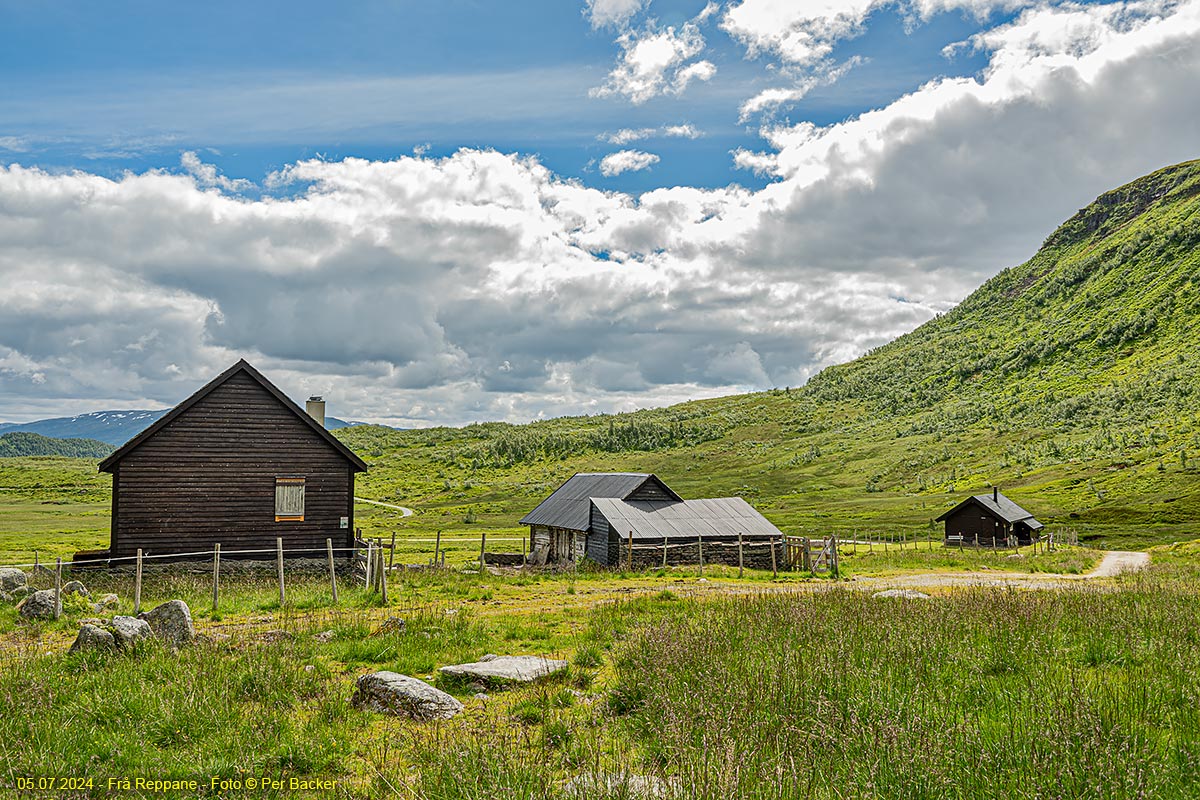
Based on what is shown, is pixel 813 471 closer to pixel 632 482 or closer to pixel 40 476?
pixel 632 482

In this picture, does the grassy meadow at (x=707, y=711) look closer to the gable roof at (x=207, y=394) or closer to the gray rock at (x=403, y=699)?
→ the gray rock at (x=403, y=699)

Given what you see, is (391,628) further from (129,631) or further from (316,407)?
(316,407)

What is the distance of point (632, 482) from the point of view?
4412 cm

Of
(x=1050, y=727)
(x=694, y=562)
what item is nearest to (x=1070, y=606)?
(x=1050, y=727)

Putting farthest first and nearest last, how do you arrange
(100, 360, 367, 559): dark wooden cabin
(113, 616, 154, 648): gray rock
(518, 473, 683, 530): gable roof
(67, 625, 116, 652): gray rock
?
1. (518, 473, 683, 530): gable roof
2. (100, 360, 367, 559): dark wooden cabin
3. (113, 616, 154, 648): gray rock
4. (67, 625, 116, 652): gray rock

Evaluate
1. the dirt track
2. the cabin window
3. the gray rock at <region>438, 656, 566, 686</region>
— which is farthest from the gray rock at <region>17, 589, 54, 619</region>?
the dirt track

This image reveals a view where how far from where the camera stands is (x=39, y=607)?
18391mm

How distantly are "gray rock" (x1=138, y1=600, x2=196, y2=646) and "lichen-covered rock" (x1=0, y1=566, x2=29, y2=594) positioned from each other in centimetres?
1375

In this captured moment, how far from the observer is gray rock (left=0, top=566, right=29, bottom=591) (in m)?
22.3

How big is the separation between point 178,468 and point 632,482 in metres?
23.6

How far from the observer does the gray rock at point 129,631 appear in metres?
11.4

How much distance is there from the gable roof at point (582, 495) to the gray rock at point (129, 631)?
105ft

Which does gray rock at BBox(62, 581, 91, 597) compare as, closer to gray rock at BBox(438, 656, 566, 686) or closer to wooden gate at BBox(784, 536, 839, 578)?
gray rock at BBox(438, 656, 566, 686)

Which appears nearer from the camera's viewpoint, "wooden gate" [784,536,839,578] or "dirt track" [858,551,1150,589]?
"dirt track" [858,551,1150,589]
